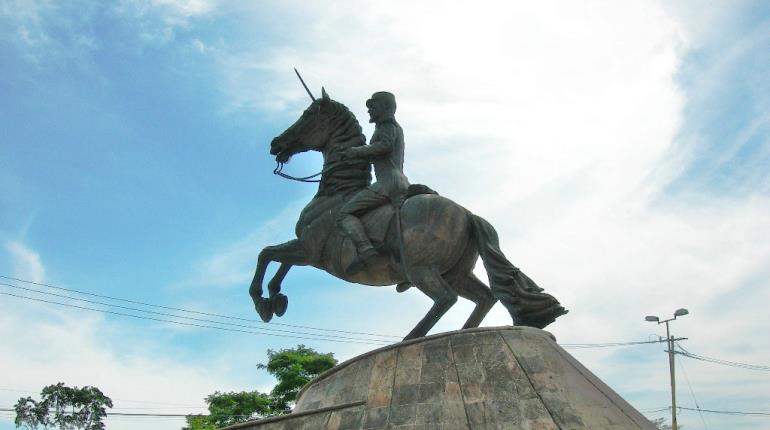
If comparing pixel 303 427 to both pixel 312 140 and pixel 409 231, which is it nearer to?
pixel 409 231

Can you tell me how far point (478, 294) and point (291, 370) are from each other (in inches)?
967

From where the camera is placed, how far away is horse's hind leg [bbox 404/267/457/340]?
33.4 ft

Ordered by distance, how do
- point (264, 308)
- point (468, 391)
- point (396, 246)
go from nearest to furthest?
point (468, 391)
point (396, 246)
point (264, 308)

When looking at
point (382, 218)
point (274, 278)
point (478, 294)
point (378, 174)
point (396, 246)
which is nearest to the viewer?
point (396, 246)

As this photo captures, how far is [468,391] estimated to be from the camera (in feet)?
27.0

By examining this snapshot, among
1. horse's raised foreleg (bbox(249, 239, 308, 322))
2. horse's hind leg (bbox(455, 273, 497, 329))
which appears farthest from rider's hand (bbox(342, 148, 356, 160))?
horse's hind leg (bbox(455, 273, 497, 329))

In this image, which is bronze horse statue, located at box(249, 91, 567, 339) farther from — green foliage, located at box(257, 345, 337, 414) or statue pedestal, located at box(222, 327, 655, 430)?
green foliage, located at box(257, 345, 337, 414)

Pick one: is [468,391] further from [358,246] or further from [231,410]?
[231,410]

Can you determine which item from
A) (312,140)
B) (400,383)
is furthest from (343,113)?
(400,383)

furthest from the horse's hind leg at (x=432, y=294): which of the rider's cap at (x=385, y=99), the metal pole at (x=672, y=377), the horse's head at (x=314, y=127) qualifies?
the metal pole at (x=672, y=377)

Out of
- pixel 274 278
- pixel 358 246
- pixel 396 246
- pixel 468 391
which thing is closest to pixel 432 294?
pixel 396 246

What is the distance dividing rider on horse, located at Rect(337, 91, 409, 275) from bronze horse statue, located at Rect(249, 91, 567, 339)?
0.47 feet

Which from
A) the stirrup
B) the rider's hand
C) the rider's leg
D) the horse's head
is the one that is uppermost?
the horse's head

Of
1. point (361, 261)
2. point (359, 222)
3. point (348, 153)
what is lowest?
point (361, 261)
